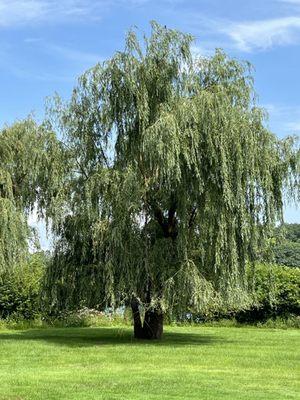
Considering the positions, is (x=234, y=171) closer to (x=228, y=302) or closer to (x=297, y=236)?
(x=228, y=302)

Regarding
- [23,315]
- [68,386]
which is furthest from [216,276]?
[23,315]

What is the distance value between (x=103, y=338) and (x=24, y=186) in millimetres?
4669

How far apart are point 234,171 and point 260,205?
1.18 metres

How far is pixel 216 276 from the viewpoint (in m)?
15.0

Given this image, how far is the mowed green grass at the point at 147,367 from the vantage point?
8734mm

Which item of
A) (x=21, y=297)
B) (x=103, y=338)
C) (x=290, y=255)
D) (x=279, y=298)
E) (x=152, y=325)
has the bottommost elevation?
(x=103, y=338)

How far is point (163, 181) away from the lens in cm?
1525

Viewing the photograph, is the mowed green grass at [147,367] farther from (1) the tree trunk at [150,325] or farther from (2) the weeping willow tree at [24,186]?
(2) the weeping willow tree at [24,186]

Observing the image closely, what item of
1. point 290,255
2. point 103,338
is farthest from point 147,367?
point 290,255

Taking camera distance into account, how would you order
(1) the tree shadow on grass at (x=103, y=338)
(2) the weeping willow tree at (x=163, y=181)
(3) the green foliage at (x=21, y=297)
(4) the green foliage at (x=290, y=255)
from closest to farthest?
(2) the weeping willow tree at (x=163, y=181) → (1) the tree shadow on grass at (x=103, y=338) → (3) the green foliage at (x=21, y=297) → (4) the green foliage at (x=290, y=255)

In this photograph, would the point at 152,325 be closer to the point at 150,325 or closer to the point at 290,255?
the point at 150,325

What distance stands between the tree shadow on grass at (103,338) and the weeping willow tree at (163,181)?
785 millimetres

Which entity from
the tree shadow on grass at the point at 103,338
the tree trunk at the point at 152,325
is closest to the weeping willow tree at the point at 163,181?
the tree trunk at the point at 152,325

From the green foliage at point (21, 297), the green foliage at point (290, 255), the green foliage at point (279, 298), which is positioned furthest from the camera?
the green foliage at point (290, 255)
